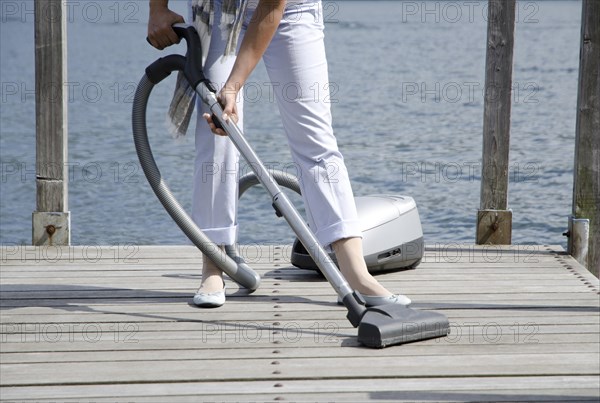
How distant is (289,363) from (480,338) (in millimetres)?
535

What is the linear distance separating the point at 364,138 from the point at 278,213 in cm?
844

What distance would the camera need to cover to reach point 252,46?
279 centimetres

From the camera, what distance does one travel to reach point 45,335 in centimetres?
275

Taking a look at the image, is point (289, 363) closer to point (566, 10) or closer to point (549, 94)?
point (549, 94)

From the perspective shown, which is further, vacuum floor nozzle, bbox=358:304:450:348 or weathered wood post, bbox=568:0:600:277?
weathered wood post, bbox=568:0:600:277

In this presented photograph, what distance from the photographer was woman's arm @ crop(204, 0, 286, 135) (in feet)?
9.11

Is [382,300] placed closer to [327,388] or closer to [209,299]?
[209,299]

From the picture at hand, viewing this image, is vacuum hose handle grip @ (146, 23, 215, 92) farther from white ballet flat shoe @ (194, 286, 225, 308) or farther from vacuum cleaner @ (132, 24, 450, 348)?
white ballet flat shoe @ (194, 286, 225, 308)

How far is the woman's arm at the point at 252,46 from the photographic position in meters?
2.78

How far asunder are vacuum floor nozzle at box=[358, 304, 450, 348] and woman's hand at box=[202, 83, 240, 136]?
2.09 feet

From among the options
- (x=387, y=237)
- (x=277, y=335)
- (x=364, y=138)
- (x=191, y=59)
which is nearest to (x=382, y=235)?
(x=387, y=237)

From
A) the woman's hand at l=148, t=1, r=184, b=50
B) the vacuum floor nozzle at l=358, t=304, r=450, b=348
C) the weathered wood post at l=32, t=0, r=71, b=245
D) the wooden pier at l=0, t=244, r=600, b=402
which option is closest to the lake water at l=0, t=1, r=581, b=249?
the weathered wood post at l=32, t=0, r=71, b=245

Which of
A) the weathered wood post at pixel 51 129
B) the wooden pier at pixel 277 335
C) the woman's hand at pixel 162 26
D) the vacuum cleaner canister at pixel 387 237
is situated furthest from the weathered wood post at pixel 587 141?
the weathered wood post at pixel 51 129

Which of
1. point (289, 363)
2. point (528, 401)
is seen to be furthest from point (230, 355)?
point (528, 401)
